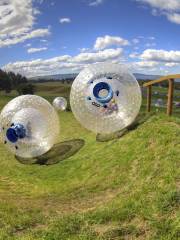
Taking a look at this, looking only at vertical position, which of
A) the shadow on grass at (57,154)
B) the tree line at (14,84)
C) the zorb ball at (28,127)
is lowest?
the shadow on grass at (57,154)

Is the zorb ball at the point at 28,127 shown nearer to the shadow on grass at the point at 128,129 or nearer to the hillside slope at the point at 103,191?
→ the hillside slope at the point at 103,191

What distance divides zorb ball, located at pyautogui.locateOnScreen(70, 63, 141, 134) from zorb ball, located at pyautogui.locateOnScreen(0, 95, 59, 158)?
234cm

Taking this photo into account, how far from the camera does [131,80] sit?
14031 mm

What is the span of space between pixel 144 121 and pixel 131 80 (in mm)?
1683

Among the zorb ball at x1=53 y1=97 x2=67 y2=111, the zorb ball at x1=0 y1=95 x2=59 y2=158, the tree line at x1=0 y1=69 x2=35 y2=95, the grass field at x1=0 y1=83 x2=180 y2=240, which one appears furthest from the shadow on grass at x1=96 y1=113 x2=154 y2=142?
the tree line at x1=0 y1=69 x2=35 y2=95

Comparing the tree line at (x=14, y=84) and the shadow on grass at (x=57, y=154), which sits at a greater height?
the tree line at (x=14, y=84)

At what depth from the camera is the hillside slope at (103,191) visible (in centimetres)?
614

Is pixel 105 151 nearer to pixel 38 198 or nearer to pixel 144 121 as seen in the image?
pixel 144 121

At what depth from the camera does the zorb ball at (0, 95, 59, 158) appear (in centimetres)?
1531

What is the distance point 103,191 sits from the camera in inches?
386

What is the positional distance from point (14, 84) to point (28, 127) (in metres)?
88.9

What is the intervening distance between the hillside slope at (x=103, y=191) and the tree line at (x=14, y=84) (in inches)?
2392

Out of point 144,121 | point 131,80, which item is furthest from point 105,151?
point 131,80

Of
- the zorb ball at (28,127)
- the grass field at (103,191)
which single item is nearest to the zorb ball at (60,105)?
the grass field at (103,191)
